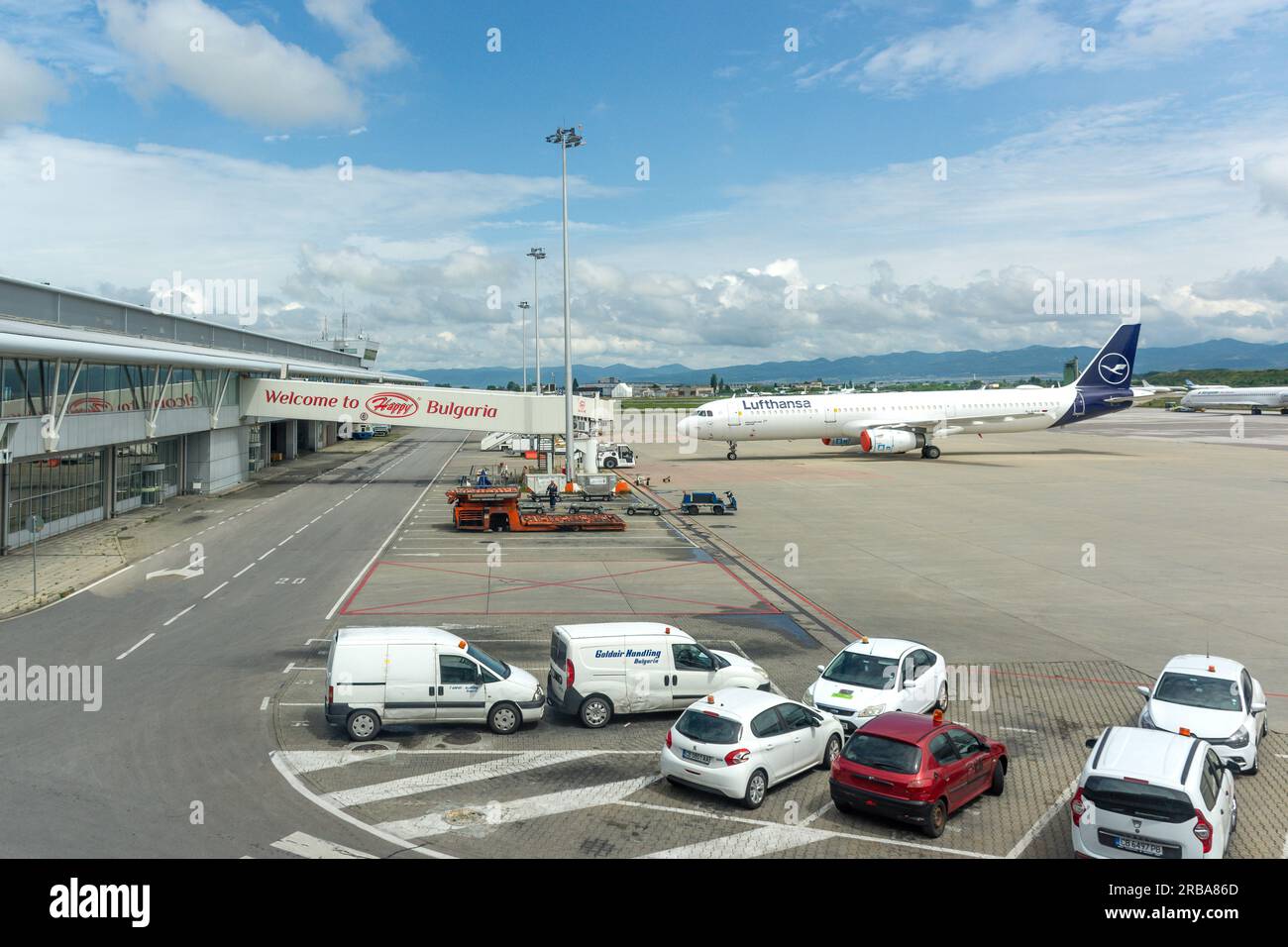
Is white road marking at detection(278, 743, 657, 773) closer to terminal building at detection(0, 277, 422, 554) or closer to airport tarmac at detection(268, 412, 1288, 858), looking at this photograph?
airport tarmac at detection(268, 412, 1288, 858)

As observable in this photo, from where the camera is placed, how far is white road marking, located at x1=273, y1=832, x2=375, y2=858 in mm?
11758

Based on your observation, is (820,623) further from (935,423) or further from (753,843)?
(935,423)

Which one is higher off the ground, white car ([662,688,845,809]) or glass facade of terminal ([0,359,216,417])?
glass facade of terminal ([0,359,216,417])

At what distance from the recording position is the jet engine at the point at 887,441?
73.9 meters

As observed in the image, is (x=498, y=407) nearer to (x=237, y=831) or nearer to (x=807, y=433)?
(x=807, y=433)

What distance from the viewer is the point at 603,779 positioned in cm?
1459

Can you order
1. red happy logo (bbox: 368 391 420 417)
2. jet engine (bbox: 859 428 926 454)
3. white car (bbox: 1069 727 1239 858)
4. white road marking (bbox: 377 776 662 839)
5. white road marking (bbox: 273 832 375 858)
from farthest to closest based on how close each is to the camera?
jet engine (bbox: 859 428 926 454) < red happy logo (bbox: 368 391 420 417) < white road marking (bbox: 377 776 662 839) < white road marking (bbox: 273 832 375 858) < white car (bbox: 1069 727 1239 858)

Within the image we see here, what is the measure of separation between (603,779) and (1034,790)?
266 inches

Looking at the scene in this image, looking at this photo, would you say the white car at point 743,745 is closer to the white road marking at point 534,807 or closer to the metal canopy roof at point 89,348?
the white road marking at point 534,807

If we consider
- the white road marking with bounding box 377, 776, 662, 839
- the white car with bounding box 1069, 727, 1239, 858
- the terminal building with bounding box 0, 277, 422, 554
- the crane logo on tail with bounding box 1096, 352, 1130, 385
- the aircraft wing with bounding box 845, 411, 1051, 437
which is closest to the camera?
the white car with bounding box 1069, 727, 1239, 858

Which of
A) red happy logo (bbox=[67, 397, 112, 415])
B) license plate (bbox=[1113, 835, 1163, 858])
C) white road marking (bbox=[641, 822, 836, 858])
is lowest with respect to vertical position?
white road marking (bbox=[641, 822, 836, 858])

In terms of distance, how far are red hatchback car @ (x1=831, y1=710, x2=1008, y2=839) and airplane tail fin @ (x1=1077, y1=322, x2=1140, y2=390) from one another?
75014 mm

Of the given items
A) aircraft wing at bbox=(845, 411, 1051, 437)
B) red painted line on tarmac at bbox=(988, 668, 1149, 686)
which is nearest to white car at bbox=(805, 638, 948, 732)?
red painted line on tarmac at bbox=(988, 668, 1149, 686)
